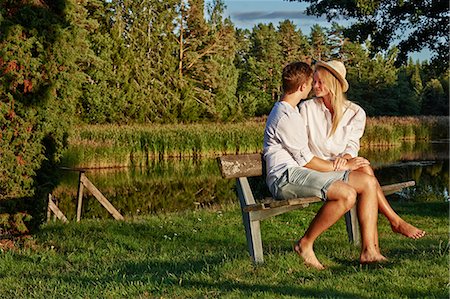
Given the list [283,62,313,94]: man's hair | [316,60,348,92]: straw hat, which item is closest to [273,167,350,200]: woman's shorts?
[283,62,313,94]: man's hair

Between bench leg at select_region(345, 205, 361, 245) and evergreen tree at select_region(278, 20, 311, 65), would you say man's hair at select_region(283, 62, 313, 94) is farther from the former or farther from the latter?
evergreen tree at select_region(278, 20, 311, 65)

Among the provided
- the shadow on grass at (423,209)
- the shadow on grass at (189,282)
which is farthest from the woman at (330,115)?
the shadow on grass at (423,209)

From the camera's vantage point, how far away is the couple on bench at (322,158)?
16.5 feet

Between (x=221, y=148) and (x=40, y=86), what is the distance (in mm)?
18502

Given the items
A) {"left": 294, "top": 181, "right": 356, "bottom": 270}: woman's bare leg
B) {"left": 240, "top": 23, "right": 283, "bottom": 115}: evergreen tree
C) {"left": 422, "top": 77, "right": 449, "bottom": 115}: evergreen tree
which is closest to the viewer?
{"left": 294, "top": 181, "right": 356, "bottom": 270}: woman's bare leg

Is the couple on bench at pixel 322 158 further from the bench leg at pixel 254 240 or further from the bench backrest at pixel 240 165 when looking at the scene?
the bench leg at pixel 254 240

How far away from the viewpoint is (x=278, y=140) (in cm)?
533

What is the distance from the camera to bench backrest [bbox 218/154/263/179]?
5285 millimetres

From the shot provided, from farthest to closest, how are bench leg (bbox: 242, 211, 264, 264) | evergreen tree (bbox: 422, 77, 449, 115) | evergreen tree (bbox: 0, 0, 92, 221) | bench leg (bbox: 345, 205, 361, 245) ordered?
1. evergreen tree (bbox: 422, 77, 449, 115)
2. evergreen tree (bbox: 0, 0, 92, 221)
3. bench leg (bbox: 345, 205, 361, 245)
4. bench leg (bbox: 242, 211, 264, 264)

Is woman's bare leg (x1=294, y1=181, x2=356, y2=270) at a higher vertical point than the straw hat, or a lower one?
lower

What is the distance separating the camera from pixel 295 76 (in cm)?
538

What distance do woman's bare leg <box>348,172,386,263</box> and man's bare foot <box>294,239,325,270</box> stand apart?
0.33m

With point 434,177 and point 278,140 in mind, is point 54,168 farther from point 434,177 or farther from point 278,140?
point 434,177

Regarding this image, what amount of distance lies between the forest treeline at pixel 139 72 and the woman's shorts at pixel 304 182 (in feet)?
4.51
